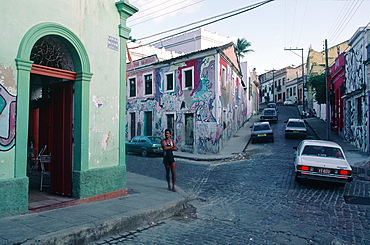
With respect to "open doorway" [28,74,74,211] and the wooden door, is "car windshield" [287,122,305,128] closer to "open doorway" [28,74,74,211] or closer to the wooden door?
"open doorway" [28,74,74,211]

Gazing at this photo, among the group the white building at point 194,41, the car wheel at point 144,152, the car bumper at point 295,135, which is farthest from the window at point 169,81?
the white building at point 194,41

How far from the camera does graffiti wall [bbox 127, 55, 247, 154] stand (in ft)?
63.3

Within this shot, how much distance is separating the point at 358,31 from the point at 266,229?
660 inches

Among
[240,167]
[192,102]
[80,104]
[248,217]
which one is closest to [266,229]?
[248,217]

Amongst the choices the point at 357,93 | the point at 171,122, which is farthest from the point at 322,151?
the point at 171,122

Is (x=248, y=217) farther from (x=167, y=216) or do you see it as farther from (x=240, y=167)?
(x=240, y=167)

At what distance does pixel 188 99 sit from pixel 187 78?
1535mm

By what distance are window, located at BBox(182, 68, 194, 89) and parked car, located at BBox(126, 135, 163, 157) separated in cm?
441

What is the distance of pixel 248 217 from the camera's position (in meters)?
6.62

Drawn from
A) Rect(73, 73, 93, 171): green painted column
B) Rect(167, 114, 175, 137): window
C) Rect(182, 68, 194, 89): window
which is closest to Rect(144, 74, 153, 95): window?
Rect(167, 114, 175, 137): window

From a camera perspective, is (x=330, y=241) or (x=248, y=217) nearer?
(x=330, y=241)

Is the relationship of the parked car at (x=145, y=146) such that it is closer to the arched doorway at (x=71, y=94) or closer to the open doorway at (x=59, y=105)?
the open doorway at (x=59, y=105)

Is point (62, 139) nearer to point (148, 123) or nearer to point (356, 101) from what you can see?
point (148, 123)

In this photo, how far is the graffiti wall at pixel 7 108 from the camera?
552cm
